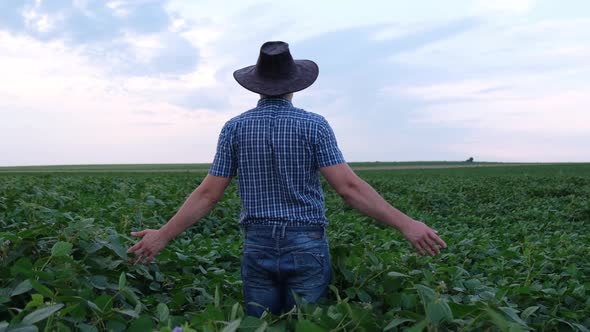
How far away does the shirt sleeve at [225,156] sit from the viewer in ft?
10.8

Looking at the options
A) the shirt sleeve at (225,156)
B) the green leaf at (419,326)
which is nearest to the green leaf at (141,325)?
the green leaf at (419,326)

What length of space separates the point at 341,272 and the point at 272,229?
46cm

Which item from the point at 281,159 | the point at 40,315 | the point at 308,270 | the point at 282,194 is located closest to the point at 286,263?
the point at 308,270

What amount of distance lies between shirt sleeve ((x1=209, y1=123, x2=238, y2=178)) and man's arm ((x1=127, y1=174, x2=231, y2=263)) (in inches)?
1.5

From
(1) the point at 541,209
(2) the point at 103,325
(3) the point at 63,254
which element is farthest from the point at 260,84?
(1) the point at 541,209

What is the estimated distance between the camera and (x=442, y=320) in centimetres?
217

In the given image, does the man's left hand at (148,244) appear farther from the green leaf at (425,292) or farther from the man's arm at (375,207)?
the green leaf at (425,292)

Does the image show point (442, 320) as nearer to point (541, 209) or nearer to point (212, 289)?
point (212, 289)

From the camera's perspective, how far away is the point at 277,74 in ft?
10.8

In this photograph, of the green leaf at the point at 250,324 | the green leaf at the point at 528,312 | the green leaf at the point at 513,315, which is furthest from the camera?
the green leaf at the point at 528,312

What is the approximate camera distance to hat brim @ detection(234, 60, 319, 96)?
3223mm

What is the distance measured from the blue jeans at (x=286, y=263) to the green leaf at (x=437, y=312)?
1.03 metres

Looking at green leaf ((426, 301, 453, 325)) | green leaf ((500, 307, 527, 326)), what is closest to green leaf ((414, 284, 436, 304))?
green leaf ((426, 301, 453, 325))

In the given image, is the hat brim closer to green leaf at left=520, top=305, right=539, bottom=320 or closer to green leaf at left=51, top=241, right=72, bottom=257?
green leaf at left=51, top=241, right=72, bottom=257
